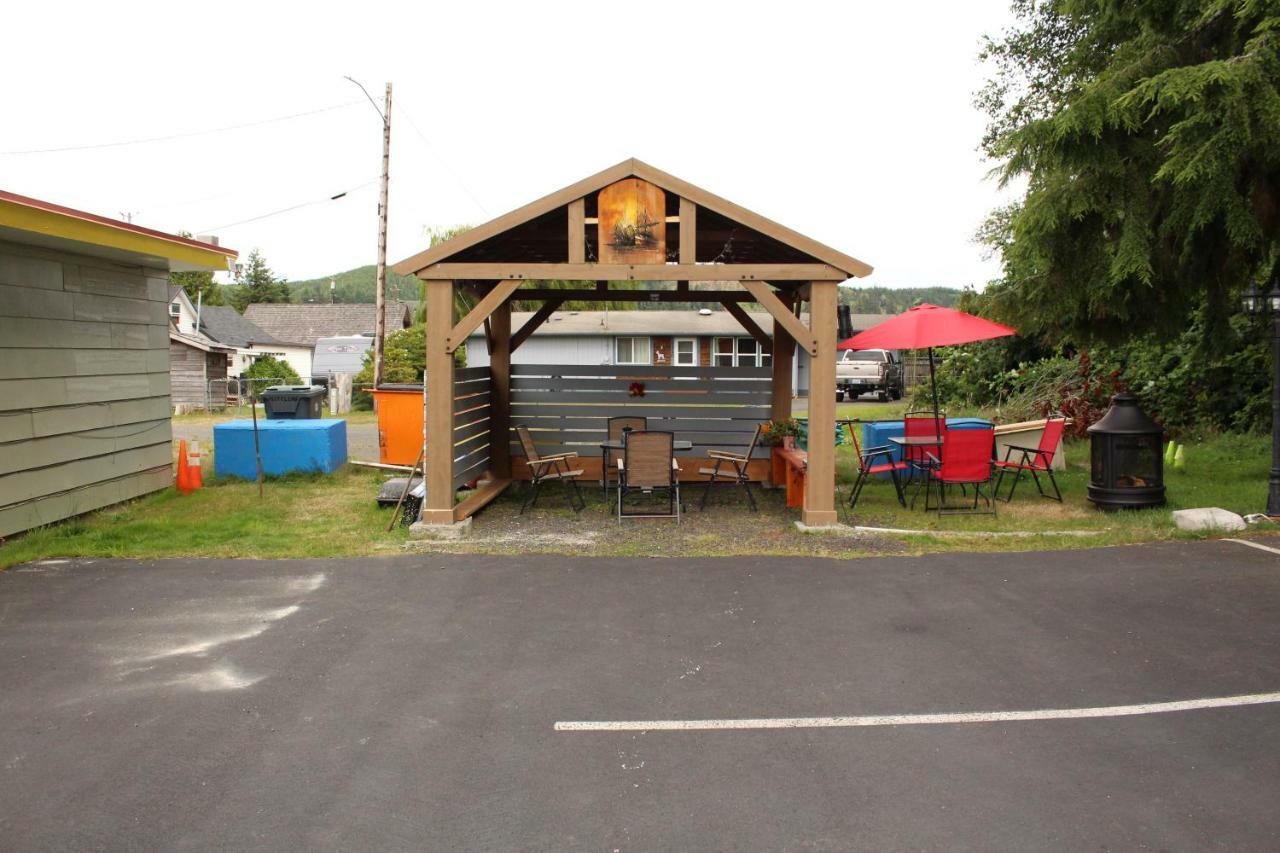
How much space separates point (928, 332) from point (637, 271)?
3.24 m

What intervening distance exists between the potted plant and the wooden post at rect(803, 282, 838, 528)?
2128mm

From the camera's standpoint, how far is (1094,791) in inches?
143

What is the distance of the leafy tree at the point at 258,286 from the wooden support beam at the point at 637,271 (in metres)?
85.6

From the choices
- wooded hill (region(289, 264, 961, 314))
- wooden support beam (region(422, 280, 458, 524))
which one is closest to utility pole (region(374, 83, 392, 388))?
wooden support beam (region(422, 280, 458, 524))

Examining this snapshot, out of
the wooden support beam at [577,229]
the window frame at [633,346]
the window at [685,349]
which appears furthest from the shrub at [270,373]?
the wooden support beam at [577,229]

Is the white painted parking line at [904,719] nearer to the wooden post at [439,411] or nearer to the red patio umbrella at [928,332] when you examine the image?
the wooden post at [439,411]

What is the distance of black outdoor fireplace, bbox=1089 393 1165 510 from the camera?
9.52m

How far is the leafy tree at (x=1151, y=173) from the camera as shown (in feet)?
27.6

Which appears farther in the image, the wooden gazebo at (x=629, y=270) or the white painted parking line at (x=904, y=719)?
the wooden gazebo at (x=629, y=270)

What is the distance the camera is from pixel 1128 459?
9570mm

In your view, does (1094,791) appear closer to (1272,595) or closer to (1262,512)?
(1272,595)

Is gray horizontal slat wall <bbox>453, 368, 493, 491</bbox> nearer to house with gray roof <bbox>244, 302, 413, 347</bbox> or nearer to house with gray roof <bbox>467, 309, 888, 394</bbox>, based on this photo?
house with gray roof <bbox>467, 309, 888, 394</bbox>

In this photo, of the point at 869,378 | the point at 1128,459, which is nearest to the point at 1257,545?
the point at 1128,459

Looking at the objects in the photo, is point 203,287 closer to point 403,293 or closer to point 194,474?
point 403,293
